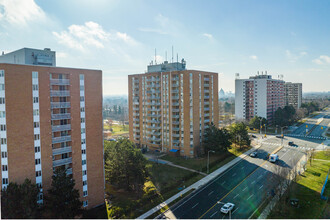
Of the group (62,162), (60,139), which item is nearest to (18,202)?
(62,162)

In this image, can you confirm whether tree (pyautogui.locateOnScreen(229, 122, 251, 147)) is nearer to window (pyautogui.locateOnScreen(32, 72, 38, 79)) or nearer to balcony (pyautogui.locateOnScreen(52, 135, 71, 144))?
balcony (pyautogui.locateOnScreen(52, 135, 71, 144))

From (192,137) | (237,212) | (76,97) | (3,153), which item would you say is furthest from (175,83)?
(3,153)

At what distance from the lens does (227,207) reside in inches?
1486

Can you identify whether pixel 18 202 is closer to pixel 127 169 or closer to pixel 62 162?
pixel 62 162

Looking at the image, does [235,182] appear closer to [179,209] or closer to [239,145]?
[179,209]

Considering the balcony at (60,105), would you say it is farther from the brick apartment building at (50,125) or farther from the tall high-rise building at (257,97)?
the tall high-rise building at (257,97)

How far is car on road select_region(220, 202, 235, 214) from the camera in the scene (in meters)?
37.0

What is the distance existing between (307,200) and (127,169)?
33.5 metres

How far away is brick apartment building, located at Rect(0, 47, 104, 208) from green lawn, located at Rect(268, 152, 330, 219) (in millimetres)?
31238

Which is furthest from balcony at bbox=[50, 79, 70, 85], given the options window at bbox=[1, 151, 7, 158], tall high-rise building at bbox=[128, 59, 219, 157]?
tall high-rise building at bbox=[128, 59, 219, 157]

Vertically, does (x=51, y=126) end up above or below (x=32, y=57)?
below

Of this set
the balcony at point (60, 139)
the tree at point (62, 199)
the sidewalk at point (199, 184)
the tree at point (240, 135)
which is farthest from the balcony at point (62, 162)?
the tree at point (240, 135)

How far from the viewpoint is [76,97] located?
3856 cm

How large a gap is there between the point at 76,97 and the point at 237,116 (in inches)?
3944
